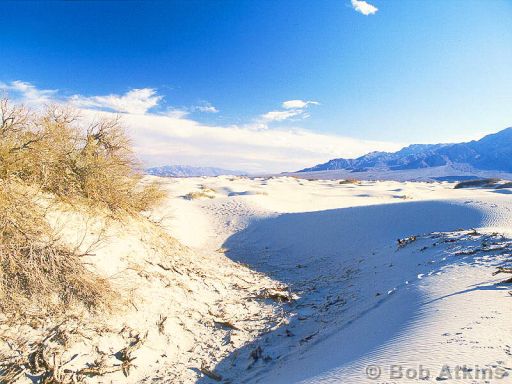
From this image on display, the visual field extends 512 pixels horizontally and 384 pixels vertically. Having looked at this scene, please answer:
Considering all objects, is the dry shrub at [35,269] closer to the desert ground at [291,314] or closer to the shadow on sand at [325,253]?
the desert ground at [291,314]

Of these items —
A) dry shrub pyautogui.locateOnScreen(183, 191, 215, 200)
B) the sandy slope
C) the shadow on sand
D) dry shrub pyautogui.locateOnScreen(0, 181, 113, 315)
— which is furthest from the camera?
dry shrub pyautogui.locateOnScreen(183, 191, 215, 200)

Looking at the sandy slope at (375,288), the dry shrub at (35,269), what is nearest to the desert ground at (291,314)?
the sandy slope at (375,288)

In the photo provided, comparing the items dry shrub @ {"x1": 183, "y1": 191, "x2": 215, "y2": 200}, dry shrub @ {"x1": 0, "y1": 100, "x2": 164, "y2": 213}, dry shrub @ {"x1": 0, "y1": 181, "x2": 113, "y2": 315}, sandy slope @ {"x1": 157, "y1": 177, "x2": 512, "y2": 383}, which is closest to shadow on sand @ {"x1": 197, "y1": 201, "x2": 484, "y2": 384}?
sandy slope @ {"x1": 157, "y1": 177, "x2": 512, "y2": 383}

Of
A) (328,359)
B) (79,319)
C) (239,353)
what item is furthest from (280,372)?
(79,319)

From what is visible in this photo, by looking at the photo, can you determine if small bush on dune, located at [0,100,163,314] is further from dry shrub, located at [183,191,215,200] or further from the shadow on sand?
dry shrub, located at [183,191,215,200]

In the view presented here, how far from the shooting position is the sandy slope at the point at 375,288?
3.03 meters

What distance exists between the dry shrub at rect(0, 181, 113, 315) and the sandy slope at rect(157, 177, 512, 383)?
2.30m

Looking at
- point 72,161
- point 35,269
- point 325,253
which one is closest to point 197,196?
point 325,253

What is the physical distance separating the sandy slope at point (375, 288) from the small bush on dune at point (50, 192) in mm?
2605

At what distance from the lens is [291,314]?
6.33m

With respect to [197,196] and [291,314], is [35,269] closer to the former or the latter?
[291,314]

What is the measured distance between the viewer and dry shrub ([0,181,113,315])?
4.55m

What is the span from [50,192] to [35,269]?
5.96 feet

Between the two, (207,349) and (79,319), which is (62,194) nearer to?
Answer: (79,319)
